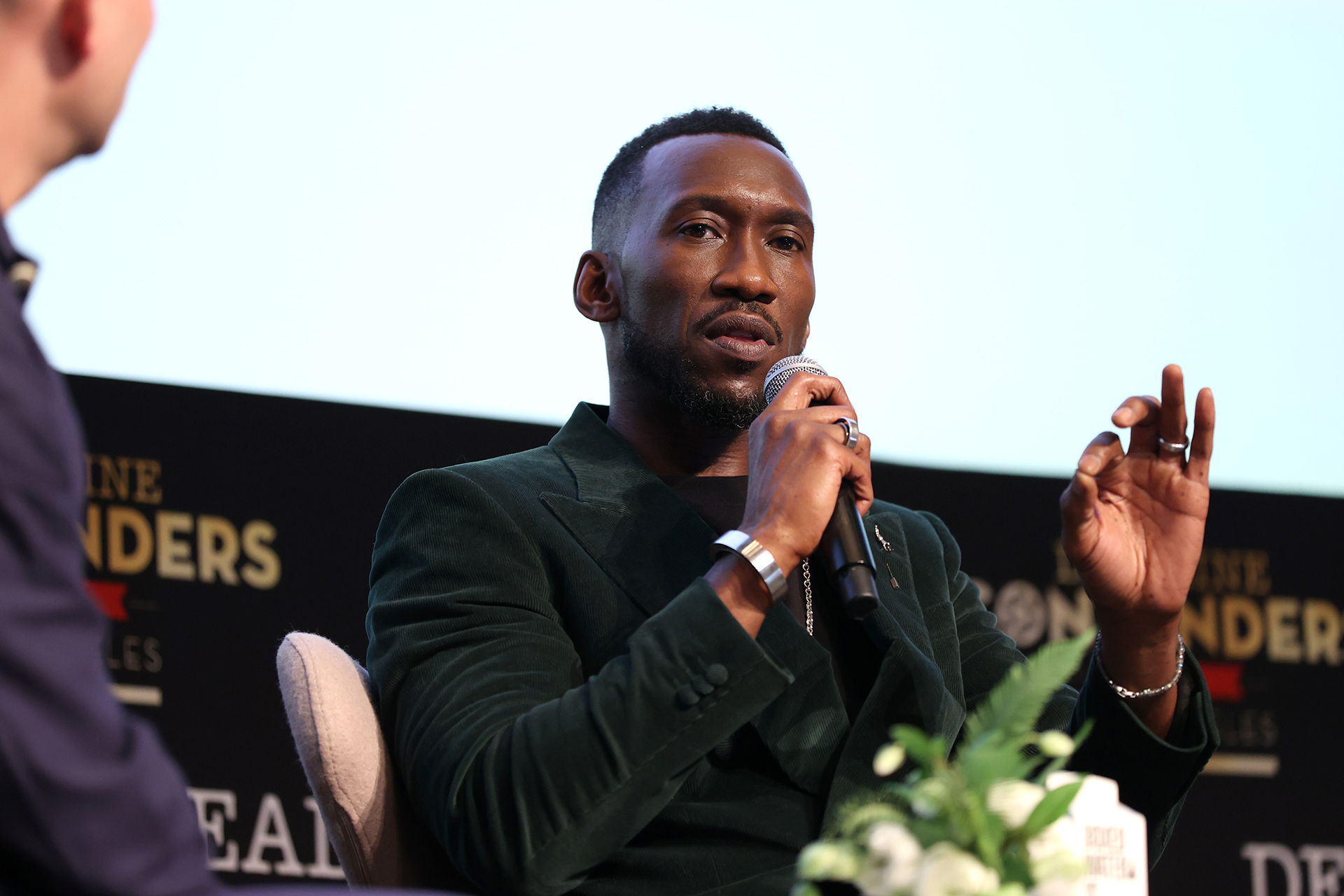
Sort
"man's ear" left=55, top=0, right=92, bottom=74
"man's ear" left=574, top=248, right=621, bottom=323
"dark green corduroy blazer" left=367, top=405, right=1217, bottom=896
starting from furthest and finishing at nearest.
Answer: "man's ear" left=574, top=248, right=621, bottom=323 → "dark green corduroy blazer" left=367, top=405, right=1217, bottom=896 → "man's ear" left=55, top=0, right=92, bottom=74

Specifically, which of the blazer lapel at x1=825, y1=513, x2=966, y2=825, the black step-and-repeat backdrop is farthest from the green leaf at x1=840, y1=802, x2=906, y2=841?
the black step-and-repeat backdrop

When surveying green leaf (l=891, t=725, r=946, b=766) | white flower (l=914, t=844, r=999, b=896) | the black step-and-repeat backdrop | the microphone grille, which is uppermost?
the microphone grille

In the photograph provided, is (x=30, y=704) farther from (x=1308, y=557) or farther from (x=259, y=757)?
(x=1308, y=557)

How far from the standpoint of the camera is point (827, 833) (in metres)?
1.46

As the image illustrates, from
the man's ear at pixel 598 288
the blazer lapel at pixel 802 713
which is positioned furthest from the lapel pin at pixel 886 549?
the man's ear at pixel 598 288

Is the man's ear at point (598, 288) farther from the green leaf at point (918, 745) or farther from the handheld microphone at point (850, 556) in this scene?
the green leaf at point (918, 745)

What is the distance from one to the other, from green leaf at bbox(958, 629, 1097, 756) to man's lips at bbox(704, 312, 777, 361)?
37.7 inches

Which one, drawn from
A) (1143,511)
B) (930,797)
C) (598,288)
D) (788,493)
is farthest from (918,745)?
(598,288)

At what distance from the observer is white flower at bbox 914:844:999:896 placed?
810 mm

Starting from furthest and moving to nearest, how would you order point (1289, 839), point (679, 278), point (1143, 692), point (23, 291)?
point (1289, 839), point (679, 278), point (1143, 692), point (23, 291)

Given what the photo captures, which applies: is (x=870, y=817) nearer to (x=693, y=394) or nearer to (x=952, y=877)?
(x=952, y=877)

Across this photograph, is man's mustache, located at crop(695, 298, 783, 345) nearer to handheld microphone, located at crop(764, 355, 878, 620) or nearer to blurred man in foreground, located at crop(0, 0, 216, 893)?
handheld microphone, located at crop(764, 355, 878, 620)

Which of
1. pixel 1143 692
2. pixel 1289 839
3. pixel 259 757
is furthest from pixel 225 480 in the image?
pixel 1289 839

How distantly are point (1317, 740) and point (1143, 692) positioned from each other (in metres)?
1.83
